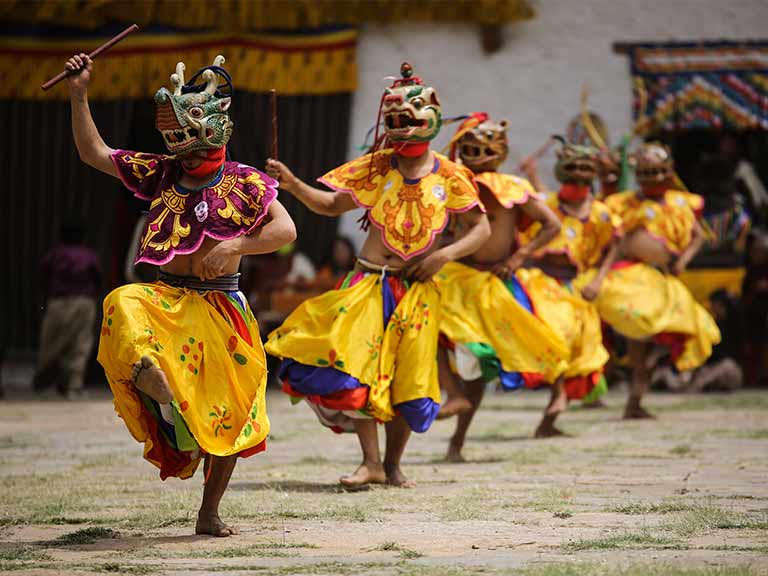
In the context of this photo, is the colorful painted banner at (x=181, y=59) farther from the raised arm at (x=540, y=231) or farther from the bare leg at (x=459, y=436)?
the bare leg at (x=459, y=436)

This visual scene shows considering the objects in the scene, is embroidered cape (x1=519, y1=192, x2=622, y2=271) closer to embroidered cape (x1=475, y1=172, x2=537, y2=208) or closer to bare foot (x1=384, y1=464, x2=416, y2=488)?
embroidered cape (x1=475, y1=172, x2=537, y2=208)

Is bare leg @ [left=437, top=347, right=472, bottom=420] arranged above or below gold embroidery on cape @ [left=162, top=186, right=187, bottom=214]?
below

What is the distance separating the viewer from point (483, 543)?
209 inches

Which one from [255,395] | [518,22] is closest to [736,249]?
[518,22]

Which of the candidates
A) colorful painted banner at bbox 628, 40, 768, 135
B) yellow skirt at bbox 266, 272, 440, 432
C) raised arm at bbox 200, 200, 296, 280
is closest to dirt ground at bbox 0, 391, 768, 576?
yellow skirt at bbox 266, 272, 440, 432

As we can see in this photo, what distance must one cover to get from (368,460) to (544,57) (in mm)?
8526

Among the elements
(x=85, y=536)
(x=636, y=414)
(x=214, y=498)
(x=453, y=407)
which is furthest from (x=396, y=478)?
(x=636, y=414)

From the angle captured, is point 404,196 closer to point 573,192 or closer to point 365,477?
point 365,477

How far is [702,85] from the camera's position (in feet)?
48.4

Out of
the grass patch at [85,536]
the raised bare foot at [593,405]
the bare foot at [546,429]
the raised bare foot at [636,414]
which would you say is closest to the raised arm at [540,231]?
the bare foot at [546,429]

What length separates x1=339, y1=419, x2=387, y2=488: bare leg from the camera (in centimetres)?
715

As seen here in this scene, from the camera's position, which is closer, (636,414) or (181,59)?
(636,414)

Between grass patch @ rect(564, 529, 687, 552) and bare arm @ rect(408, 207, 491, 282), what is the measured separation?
2.33 m

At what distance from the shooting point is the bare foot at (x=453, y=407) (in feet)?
26.1
